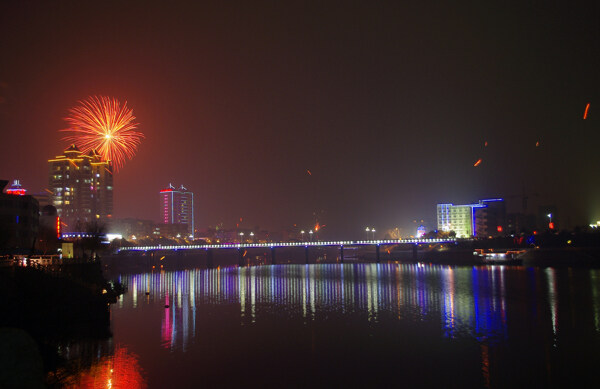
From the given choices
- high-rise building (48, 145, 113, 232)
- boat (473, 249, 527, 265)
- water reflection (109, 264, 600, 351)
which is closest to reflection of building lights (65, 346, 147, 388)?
water reflection (109, 264, 600, 351)

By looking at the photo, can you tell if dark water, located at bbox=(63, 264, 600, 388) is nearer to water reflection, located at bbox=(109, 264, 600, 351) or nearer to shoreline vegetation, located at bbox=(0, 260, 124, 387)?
water reflection, located at bbox=(109, 264, 600, 351)

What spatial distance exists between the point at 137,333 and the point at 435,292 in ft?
120

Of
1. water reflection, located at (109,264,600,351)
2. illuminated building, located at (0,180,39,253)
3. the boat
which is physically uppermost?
illuminated building, located at (0,180,39,253)

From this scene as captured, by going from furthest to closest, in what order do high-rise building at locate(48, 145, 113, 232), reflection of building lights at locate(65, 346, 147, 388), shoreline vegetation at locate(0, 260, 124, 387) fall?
high-rise building at locate(48, 145, 113, 232) < shoreline vegetation at locate(0, 260, 124, 387) < reflection of building lights at locate(65, 346, 147, 388)

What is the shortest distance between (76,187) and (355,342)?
7294 inches

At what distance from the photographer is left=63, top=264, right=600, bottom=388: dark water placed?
21844mm

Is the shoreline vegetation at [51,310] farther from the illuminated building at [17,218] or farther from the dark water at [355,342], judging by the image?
the illuminated building at [17,218]

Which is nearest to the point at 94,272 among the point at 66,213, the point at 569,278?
the point at 569,278

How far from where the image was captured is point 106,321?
121 feet

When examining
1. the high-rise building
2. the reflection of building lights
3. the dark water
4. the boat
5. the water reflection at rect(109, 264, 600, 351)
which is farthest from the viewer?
the high-rise building

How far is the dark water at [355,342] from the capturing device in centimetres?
2184

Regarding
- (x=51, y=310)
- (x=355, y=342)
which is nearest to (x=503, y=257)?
(x=355, y=342)

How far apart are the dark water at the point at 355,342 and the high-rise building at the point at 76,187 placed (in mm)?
153916

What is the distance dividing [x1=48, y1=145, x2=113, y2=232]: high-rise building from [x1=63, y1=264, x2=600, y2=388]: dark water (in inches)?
6060
